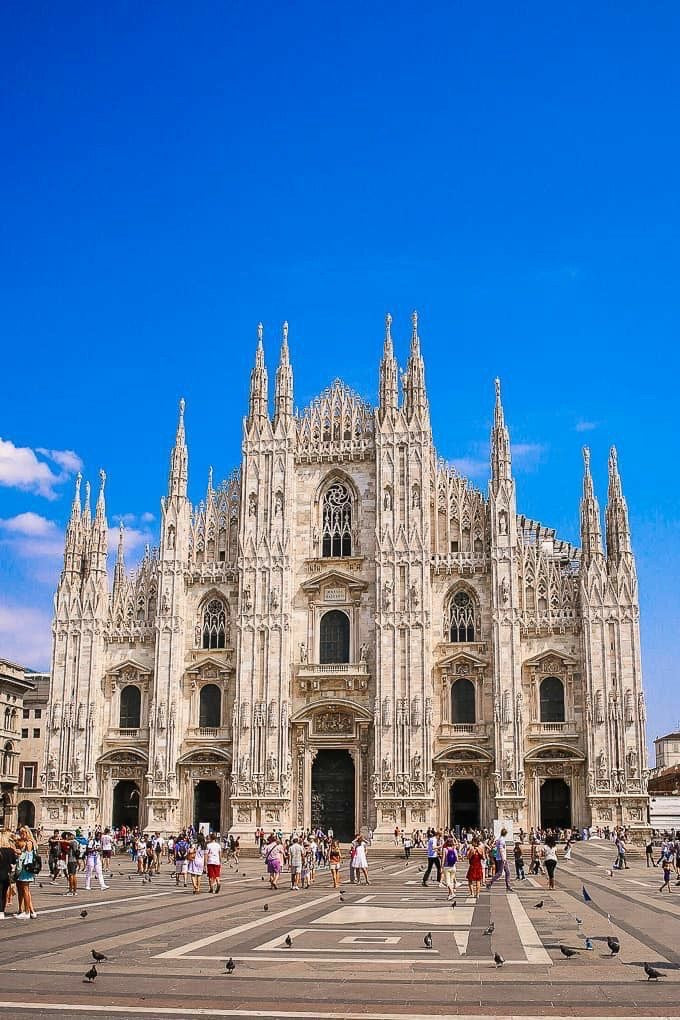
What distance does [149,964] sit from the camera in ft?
54.8

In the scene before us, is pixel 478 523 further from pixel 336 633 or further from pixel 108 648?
pixel 108 648

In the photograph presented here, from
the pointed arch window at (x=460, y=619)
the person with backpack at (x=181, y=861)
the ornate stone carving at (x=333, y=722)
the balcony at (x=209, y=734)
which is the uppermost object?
the pointed arch window at (x=460, y=619)

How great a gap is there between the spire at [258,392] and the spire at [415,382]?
7742 millimetres

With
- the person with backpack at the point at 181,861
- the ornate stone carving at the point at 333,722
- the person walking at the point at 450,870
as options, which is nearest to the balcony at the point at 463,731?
the ornate stone carving at the point at 333,722

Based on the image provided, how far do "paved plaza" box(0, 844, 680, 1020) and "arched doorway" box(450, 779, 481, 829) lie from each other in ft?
84.3

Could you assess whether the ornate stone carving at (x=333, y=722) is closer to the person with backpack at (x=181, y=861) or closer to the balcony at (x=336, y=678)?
the balcony at (x=336, y=678)

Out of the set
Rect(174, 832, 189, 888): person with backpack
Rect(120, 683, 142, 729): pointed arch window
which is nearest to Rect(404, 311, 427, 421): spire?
Rect(120, 683, 142, 729): pointed arch window

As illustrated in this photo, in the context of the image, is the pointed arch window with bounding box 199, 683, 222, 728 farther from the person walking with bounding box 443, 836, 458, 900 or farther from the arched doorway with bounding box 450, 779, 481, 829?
the person walking with bounding box 443, 836, 458, 900

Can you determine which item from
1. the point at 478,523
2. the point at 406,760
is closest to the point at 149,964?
the point at 406,760

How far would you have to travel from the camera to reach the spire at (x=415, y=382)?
5978 cm

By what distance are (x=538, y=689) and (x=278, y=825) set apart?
14409 mm

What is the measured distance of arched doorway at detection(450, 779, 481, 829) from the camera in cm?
5553

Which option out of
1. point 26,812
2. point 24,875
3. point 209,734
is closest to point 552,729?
point 209,734

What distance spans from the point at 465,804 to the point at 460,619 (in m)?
9.08
